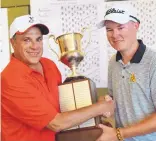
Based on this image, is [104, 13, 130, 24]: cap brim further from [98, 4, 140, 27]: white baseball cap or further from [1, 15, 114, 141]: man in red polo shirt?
[1, 15, 114, 141]: man in red polo shirt

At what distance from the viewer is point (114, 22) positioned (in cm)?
154

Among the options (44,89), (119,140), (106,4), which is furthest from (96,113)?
(106,4)

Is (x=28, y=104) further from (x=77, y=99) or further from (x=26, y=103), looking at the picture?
(x=77, y=99)

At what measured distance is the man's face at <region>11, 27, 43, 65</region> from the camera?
1.58m

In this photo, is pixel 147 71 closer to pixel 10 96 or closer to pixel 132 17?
pixel 132 17

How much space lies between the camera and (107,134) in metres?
1.49

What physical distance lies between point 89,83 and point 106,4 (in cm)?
86

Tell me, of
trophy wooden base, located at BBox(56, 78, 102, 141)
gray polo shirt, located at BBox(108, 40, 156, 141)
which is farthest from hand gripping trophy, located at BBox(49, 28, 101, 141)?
gray polo shirt, located at BBox(108, 40, 156, 141)

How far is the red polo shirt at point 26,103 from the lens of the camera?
4.75 ft

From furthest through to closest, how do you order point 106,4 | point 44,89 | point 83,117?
1. point 106,4
2. point 44,89
3. point 83,117

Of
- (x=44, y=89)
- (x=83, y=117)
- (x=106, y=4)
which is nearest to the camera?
(x=83, y=117)

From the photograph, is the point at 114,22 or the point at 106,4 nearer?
the point at 114,22

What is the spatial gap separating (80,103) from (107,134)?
0.64ft

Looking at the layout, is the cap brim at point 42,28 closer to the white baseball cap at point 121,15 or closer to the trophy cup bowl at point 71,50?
the trophy cup bowl at point 71,50
